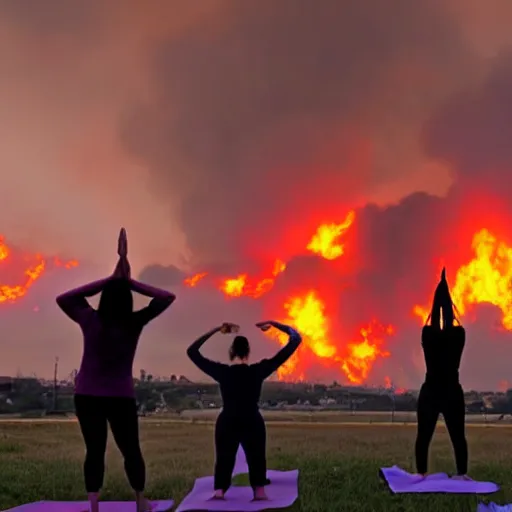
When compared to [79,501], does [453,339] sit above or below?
above

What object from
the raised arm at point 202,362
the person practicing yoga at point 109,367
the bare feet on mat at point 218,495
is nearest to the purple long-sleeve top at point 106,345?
the person practicing yoga at point 109,367

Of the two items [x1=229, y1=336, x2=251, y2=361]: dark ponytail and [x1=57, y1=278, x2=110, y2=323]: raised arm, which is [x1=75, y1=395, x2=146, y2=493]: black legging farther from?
[x1=229, y1=336, x2=251, y2=361]: dark ponytail

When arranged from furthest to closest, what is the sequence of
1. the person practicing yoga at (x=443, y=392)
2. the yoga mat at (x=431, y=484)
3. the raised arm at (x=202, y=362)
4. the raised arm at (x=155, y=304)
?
the person practicing yoga at (x=443, y=392), the yoga mat at (x=431, y=484), the raised arm at (x=202, y=362), the raised arm at (x=155, y=304)

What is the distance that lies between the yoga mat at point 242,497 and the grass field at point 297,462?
21 centimetres

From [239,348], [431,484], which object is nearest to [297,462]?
[431,484]

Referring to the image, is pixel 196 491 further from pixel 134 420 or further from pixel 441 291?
pixel 441 291

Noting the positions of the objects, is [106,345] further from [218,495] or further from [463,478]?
[463,478]

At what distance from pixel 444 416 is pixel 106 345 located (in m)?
5.56

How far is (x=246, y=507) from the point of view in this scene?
8.88 metres

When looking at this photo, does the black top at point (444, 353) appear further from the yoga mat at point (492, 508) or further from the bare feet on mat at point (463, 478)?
the yoga mat at point (492, 508)

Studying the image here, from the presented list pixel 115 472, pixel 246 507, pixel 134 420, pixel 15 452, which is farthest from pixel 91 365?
pixel 15 452

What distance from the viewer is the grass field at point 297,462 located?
33.3 feet

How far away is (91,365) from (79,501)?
10.2ft

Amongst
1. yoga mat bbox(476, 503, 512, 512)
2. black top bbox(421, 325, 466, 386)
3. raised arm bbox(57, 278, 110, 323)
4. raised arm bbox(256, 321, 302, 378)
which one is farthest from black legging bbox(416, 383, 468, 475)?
raised arm bbox(57, 278, 110, 323)
